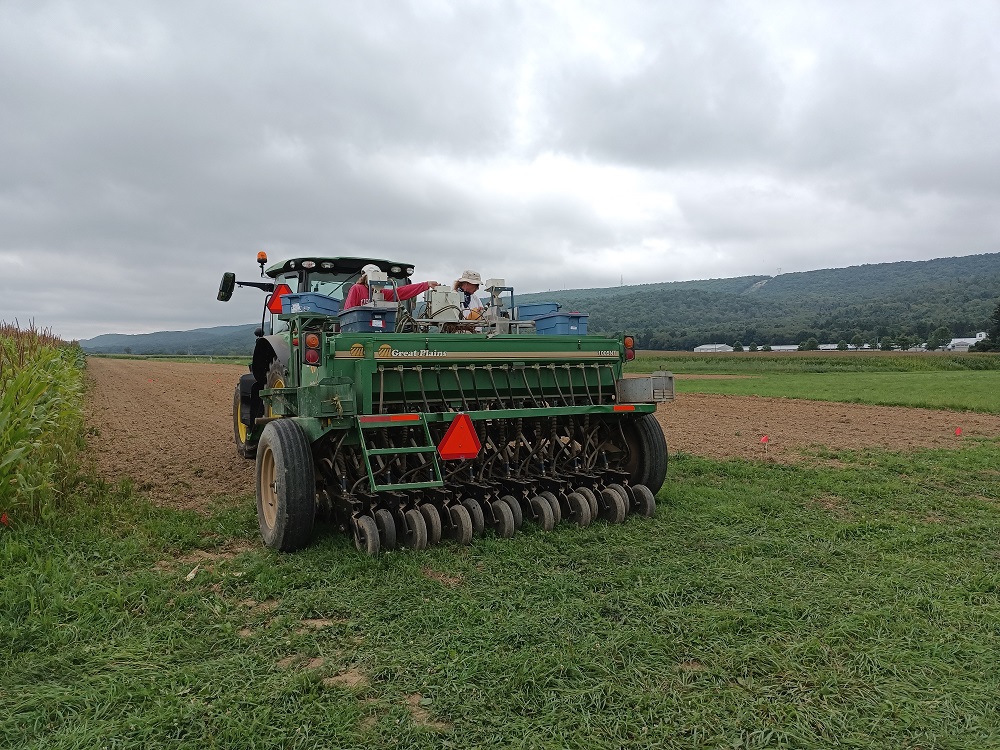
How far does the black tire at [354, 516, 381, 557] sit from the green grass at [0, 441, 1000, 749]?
12 cm

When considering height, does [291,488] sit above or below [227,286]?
below

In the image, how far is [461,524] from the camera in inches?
203

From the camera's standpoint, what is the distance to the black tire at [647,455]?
649cm

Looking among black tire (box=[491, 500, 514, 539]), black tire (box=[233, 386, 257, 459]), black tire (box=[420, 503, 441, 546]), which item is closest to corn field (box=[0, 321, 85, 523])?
black tire (box=[233, 386, 257, 459])

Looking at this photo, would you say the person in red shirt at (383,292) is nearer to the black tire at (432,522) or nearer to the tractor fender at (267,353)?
A: the tractor fender at (267,353)

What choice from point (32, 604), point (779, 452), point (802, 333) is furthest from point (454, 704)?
point (802, 333)

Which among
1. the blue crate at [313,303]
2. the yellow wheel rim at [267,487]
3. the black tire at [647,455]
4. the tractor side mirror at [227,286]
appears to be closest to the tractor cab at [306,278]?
the tractor side mirror at [227,286]

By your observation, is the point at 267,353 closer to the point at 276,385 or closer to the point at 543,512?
the point at 276,385

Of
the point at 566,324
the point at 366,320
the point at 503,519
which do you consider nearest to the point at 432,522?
the point at 503,519

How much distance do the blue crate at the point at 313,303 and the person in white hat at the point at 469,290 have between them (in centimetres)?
139

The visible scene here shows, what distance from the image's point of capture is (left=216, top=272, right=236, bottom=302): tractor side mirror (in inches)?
329

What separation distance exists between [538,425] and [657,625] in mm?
2507

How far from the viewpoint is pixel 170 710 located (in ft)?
9.50

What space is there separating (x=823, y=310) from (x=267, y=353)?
502 feet
